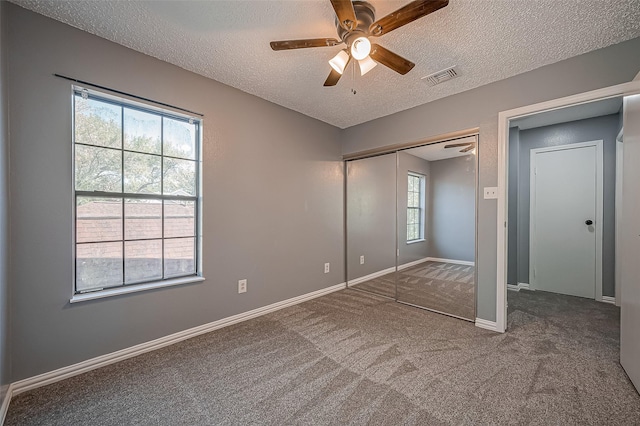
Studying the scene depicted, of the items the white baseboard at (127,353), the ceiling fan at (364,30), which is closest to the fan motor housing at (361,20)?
the ceiling fan at (364,30)

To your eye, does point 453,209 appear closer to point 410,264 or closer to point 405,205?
point 405,205

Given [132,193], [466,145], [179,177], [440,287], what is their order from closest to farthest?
[132,193] → [179,177] → [466,145] → [440,287]

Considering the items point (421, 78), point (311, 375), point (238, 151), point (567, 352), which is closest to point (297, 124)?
point (238, 151)

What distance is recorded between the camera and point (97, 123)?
2029 millimetres

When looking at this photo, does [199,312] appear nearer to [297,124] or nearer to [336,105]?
[297,124]

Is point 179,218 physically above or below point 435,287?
above

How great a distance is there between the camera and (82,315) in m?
1.90

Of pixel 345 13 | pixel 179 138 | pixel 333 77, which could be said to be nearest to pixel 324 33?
pixel 333 77

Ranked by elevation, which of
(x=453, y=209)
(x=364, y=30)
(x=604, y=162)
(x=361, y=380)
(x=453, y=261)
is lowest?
(x=361, y=380)

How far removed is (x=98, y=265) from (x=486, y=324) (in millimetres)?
3560

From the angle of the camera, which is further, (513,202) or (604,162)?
(513,202)

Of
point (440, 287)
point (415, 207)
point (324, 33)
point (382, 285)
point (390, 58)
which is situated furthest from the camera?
point (382, 285)

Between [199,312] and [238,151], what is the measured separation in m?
1.68

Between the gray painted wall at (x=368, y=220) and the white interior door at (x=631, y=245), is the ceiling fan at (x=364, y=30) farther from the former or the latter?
the gray painted wall at (x=368, y=220)
